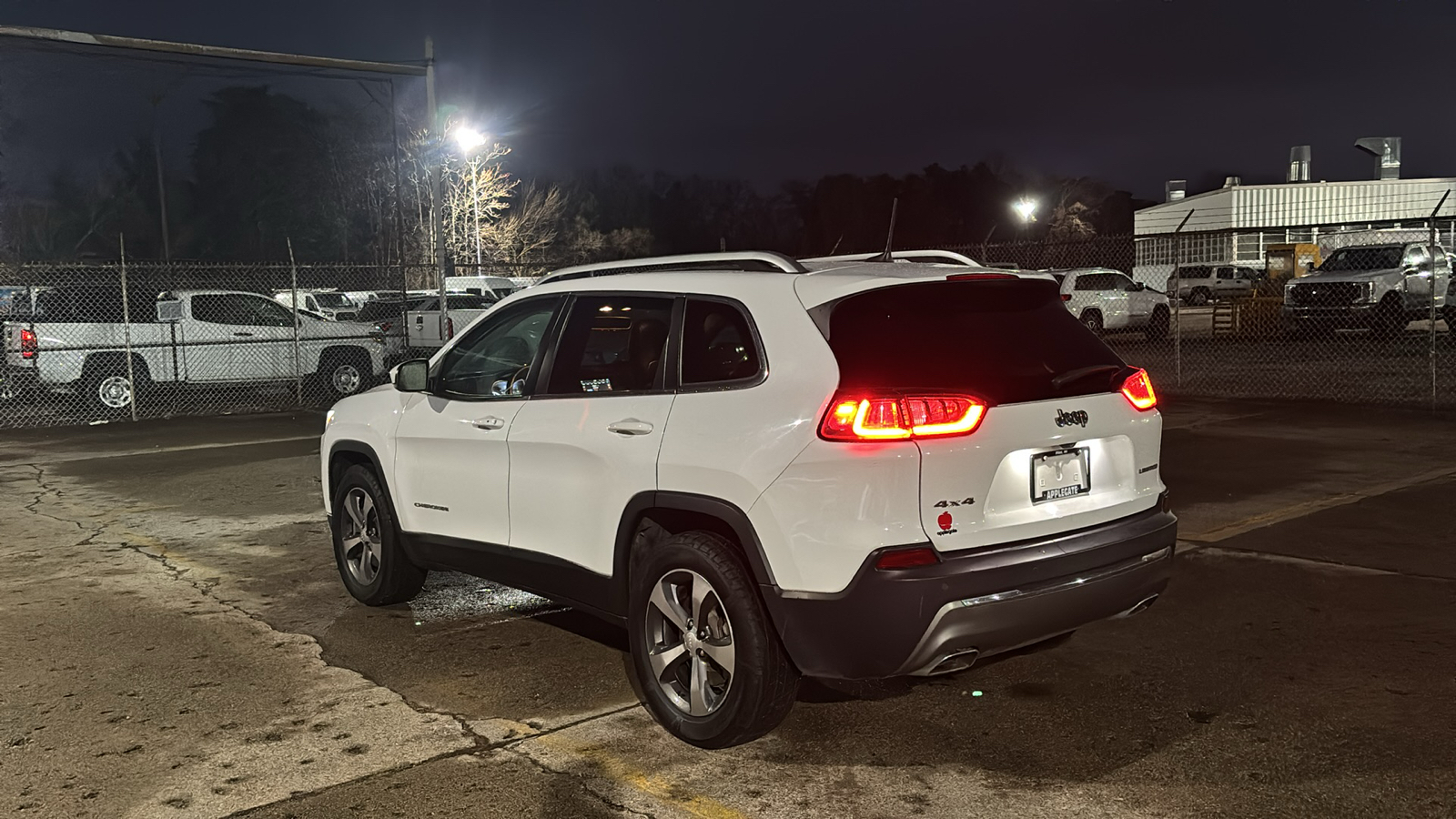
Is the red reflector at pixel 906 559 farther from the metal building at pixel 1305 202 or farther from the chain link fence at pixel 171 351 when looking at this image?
the metal building at pixel 1305 202

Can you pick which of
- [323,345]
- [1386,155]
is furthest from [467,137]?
[1386,155]

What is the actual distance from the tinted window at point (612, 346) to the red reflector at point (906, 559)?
3.87 ft

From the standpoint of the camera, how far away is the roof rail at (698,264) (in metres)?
4.64

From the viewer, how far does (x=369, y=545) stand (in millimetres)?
6438

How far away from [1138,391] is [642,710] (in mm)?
2313

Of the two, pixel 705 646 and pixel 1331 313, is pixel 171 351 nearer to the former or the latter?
pixel 705 646

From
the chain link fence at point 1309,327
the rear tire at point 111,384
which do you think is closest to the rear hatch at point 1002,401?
the chain link fence at point 1309,327

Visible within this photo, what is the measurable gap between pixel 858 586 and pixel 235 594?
4.38 m

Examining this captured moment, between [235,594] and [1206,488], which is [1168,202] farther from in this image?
[235,594]

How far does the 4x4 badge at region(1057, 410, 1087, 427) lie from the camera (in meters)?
4.23

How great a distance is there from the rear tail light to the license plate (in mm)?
362

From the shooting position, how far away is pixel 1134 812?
3758 millimetres

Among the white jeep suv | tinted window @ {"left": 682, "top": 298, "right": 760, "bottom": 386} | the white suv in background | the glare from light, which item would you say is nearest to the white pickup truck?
the glare from light

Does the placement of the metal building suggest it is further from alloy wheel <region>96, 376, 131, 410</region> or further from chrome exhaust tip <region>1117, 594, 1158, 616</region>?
chrome exhaust tip <region>1117, 594, 1158, 616</region>
